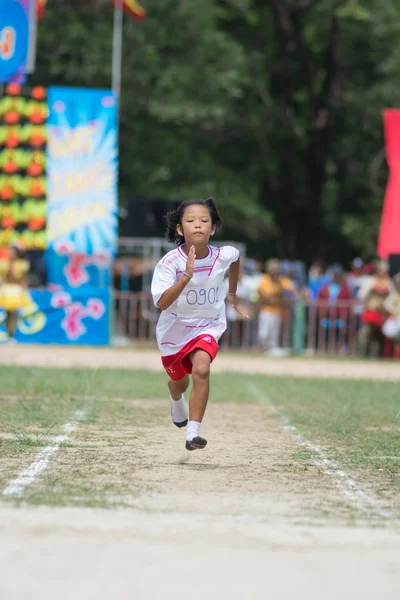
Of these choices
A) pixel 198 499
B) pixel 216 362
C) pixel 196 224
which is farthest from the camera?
pixel 216 362

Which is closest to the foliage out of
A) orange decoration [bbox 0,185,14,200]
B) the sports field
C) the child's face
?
orange decoration [bbox 0,185,14,200]

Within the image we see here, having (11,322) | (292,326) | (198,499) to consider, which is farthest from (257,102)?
(198,499)

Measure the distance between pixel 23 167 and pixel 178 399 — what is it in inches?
674

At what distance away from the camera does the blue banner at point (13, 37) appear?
2548cm

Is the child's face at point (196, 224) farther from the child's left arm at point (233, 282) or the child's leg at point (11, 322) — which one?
the child's leg at point (11, 322)

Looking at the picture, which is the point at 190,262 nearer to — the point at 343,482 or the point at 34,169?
the point at 343,482

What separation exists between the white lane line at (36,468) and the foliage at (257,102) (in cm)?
2499

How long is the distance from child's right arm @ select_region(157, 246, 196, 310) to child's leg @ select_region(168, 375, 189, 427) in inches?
35.5

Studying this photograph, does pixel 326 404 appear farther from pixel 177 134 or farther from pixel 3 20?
pixel 177 134

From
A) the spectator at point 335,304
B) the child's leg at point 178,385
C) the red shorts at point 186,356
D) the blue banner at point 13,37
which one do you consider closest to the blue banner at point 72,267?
the blue banner at point 13,37

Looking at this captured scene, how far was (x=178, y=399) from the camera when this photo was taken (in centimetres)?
966

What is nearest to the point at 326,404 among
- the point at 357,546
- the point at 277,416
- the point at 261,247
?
the point at 277,416

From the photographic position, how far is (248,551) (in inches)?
216

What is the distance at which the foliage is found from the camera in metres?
35.4
